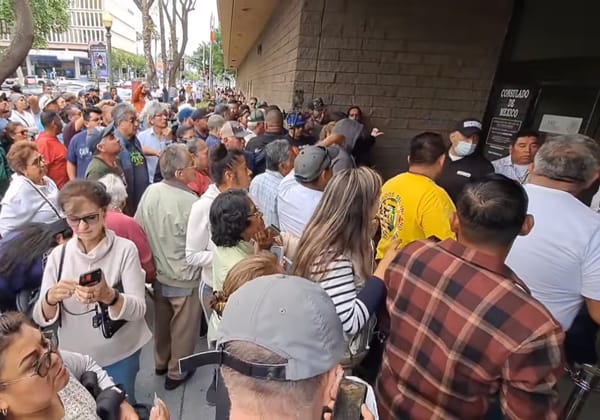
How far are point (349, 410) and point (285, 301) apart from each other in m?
0.42

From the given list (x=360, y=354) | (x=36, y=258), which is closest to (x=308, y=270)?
(x=360, y=354)

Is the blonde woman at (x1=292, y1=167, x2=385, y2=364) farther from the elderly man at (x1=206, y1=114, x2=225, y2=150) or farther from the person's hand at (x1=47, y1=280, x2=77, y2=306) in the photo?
the elderly man at (x1=206, y1=114, x2=225, y2=150)

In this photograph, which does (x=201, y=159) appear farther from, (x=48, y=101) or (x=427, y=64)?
(x=48, y=101)

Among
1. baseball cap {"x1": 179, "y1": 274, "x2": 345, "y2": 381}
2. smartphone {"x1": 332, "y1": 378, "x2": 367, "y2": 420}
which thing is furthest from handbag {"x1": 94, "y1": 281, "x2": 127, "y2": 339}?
smartphone {"x1": 332, "y1": 378, "x2": 367, "y2": 420}

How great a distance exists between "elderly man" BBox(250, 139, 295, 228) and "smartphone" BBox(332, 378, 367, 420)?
1.90 metres

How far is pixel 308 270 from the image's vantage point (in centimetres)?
174

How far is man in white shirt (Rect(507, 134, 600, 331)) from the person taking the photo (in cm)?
171

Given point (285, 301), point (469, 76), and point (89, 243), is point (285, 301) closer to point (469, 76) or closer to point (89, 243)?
point (89, 243)

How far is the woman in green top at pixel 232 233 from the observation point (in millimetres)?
1918

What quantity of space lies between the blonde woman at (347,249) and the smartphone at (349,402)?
500 mm

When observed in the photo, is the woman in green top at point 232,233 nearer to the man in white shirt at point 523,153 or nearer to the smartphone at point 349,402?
the smartphone at point 349,402

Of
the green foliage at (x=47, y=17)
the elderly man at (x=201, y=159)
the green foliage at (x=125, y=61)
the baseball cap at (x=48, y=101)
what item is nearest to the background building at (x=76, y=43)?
the green foliage at (x=125, y=61)

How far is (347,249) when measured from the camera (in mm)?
1789

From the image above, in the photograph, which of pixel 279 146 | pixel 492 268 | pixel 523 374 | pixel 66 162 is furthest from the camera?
pixel 66 162
